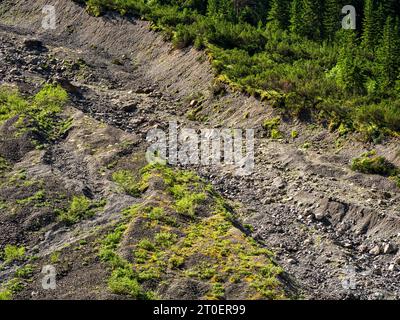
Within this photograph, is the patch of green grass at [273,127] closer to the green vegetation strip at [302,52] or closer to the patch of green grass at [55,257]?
the green vegetation strip at [302,52]

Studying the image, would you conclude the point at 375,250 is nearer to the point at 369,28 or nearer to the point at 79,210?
Result: the point at 79,210

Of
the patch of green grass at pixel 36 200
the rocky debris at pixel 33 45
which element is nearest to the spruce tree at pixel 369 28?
the rocky debris at pixel 33 45

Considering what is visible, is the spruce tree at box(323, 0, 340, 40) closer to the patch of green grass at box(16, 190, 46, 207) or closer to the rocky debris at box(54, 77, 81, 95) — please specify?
the rocky debris at box(54, 77, 81, 95)

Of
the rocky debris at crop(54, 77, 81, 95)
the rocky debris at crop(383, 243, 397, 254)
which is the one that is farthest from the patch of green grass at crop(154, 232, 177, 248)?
the rocky debris at crop(54, 77, 81, 95)

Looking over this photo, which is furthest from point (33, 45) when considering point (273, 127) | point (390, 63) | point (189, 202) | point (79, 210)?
point (390, 63)

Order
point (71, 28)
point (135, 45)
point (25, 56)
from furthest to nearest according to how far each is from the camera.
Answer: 1. point (71, 28)
2. point (135, 45)
3. point (25, 56)
